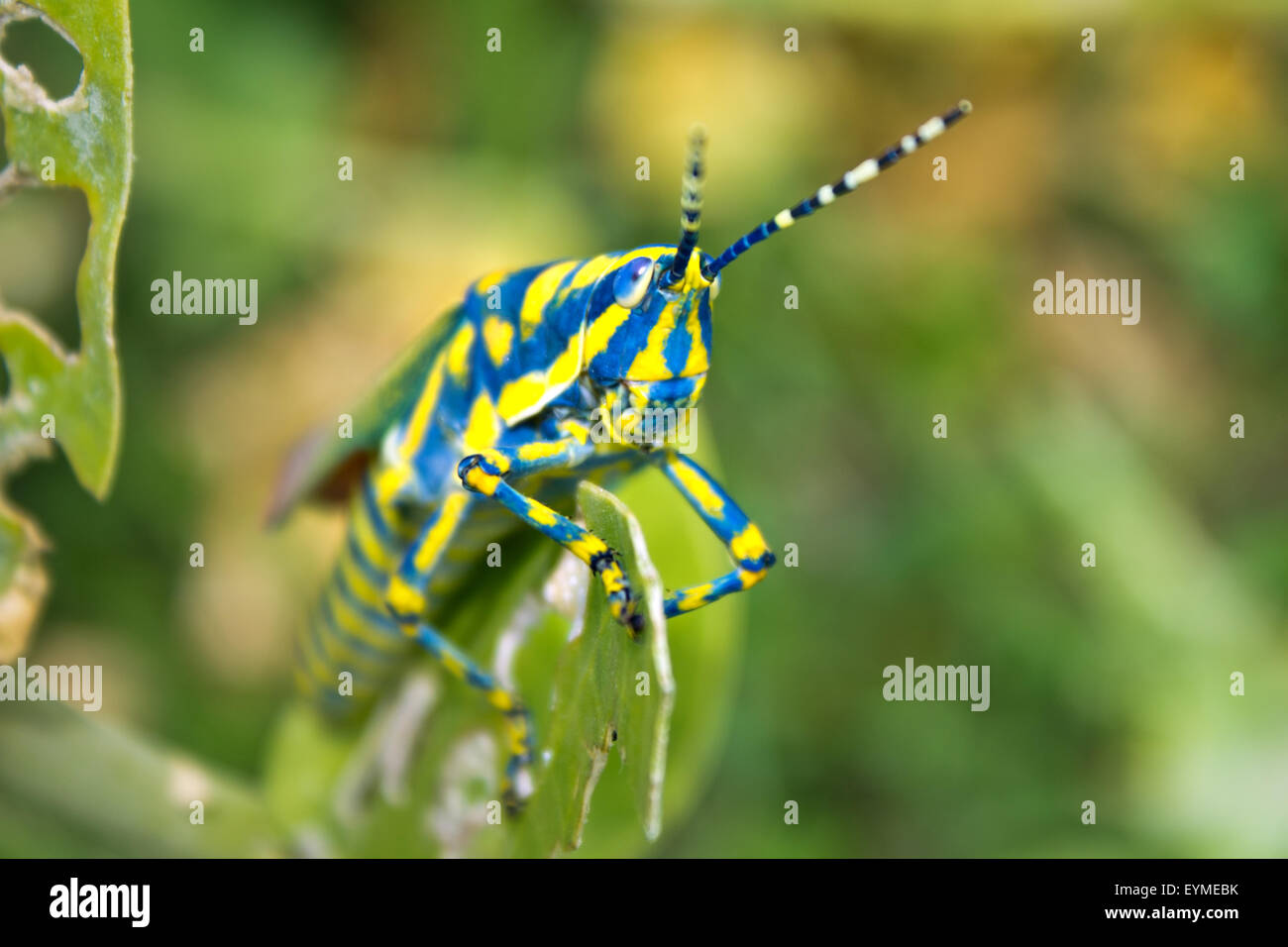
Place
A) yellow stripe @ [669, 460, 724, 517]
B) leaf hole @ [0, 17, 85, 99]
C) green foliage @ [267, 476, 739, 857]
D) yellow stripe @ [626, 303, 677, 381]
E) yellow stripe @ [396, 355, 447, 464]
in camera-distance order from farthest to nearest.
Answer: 1. leaf hole @ [0, 17, 85, 99]
2. yellow stripe @ [396, 355, 447, 464]
3. yellow stripe @ [669, 460, 724, 517]
4. yellow stripe @ [626, 303, 677, 381]
5. green foliage @ [267, 476, 739, 857]

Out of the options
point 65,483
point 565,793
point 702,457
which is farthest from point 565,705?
point 65,483

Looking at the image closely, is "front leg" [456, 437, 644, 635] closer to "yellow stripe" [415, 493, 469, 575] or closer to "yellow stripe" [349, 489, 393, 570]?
"yellow stripe" [415, 493, 469, 575]

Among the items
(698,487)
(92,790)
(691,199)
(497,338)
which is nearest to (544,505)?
(698,487)

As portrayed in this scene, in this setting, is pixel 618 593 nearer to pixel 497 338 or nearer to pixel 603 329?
pixel 603 329

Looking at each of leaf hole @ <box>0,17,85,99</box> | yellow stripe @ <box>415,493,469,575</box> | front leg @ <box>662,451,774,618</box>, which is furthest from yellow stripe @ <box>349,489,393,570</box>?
leaf hole @ <box>0,17,85,99</box>

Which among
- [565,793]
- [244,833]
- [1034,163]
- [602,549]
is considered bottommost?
[244,833]

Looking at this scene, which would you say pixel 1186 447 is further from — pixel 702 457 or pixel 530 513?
pixel 530 513
